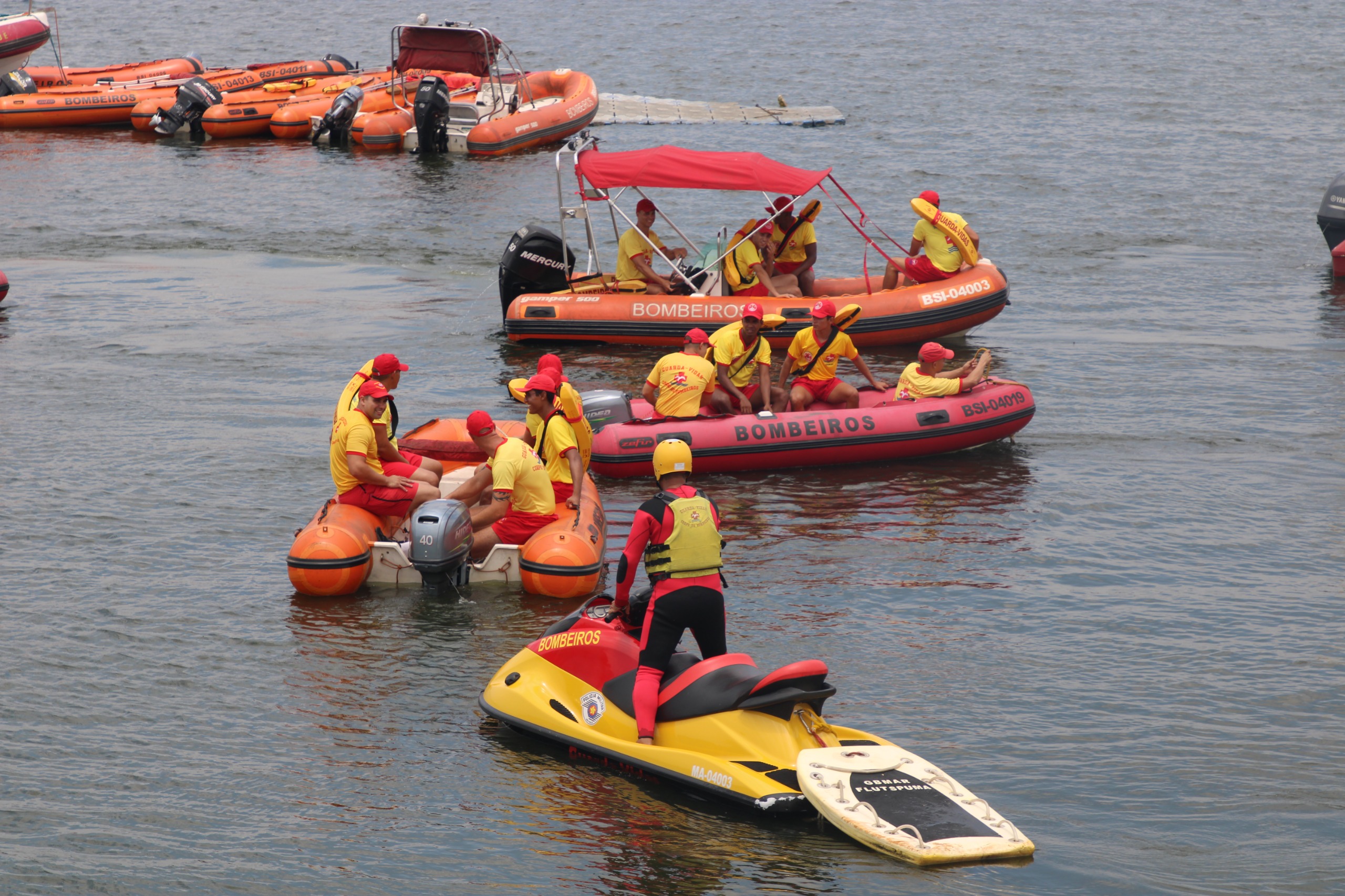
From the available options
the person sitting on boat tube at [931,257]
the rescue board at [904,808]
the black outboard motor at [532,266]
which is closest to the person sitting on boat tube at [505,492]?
the rescue board at [904,808]

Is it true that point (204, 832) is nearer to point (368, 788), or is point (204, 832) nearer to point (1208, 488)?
point (368, 788)

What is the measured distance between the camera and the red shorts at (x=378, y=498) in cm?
991

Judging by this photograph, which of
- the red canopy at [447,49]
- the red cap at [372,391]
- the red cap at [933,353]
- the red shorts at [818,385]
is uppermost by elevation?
the red canopy at [447,49]

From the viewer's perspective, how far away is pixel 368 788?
24.1ft

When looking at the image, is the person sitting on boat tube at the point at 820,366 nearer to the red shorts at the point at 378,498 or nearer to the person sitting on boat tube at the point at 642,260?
the person sitting on boat tube at the point at 642,260

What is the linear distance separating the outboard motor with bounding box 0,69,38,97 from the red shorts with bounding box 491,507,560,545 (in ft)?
84.8

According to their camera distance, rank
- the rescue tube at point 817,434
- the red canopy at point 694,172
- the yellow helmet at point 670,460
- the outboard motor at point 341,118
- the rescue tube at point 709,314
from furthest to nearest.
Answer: the outboard motor at point 341,118 < the rescue tube at point 709,314 < the red canopy at point 694,172 < the rescue tube at point 817,434 < the yellow helmet at point 670,460

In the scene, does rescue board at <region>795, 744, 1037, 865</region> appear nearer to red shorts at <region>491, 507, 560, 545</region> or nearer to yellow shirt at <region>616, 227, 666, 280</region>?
red shorts at <region>491, 507, 560, 545</region>

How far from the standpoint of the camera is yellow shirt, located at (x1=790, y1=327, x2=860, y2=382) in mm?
12758

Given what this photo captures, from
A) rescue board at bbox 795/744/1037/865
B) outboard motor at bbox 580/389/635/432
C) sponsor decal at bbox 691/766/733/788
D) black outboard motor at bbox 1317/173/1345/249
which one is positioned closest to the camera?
rescue board at bbox 795/744/1037/865

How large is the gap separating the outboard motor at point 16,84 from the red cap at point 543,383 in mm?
25632

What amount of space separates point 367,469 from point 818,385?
4970 mm

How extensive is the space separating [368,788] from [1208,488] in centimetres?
824

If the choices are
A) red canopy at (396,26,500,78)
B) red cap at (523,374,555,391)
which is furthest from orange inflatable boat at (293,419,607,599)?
red canopy at (396,26,500,78)
